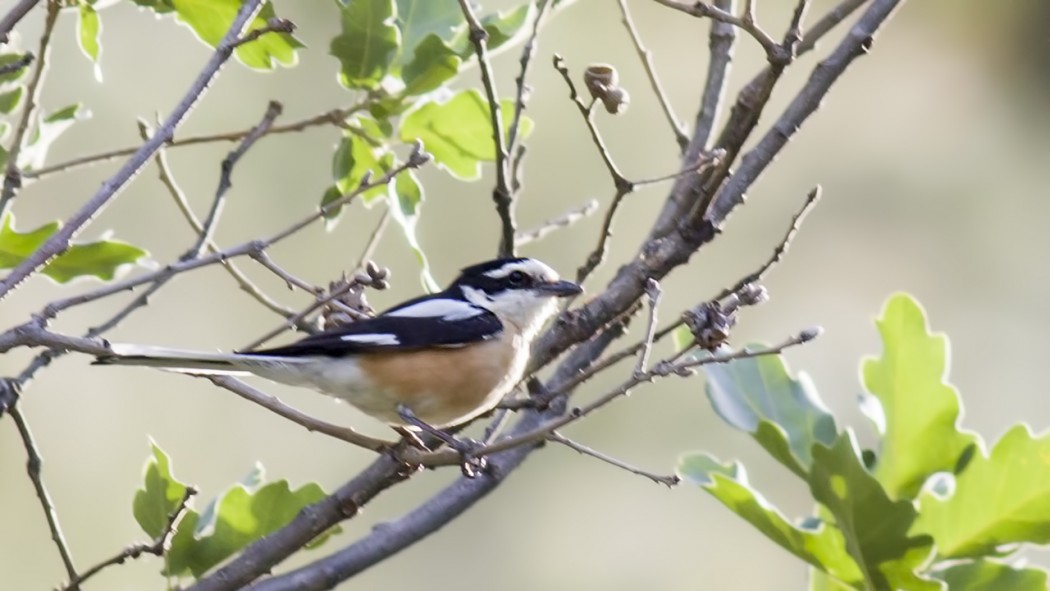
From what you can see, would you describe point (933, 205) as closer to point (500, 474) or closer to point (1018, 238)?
point (1018, 238)

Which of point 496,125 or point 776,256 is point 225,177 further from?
point 776,256

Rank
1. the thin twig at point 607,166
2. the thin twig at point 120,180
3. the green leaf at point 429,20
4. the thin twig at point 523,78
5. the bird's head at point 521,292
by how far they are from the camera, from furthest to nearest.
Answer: the bird's head at point 521,292 < the green leaf at point 429,20 < the thin twig at point 523,78 < the thin twig at point 607,166 < the thin twig at point 120,180

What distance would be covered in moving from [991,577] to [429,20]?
121cm

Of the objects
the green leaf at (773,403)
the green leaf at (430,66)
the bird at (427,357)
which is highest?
the green leaf at (430,66)

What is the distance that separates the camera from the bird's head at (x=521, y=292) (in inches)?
Result: 94.5

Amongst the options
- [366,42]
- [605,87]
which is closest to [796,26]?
[605,87]

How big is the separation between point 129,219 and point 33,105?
3.08m

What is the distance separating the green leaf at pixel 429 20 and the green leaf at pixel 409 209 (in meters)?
0.21

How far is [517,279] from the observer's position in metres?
2.44

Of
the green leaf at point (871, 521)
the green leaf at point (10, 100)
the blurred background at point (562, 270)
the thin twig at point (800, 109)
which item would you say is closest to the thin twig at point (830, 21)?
the thin twig at point (800, 109)

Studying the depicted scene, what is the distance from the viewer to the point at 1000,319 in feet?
19.6

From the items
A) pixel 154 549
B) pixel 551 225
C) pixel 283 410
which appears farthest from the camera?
pixel 551 225

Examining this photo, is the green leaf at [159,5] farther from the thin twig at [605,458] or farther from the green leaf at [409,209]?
the thin twig at [605,458]

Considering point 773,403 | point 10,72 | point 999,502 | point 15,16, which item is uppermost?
point 10,72
